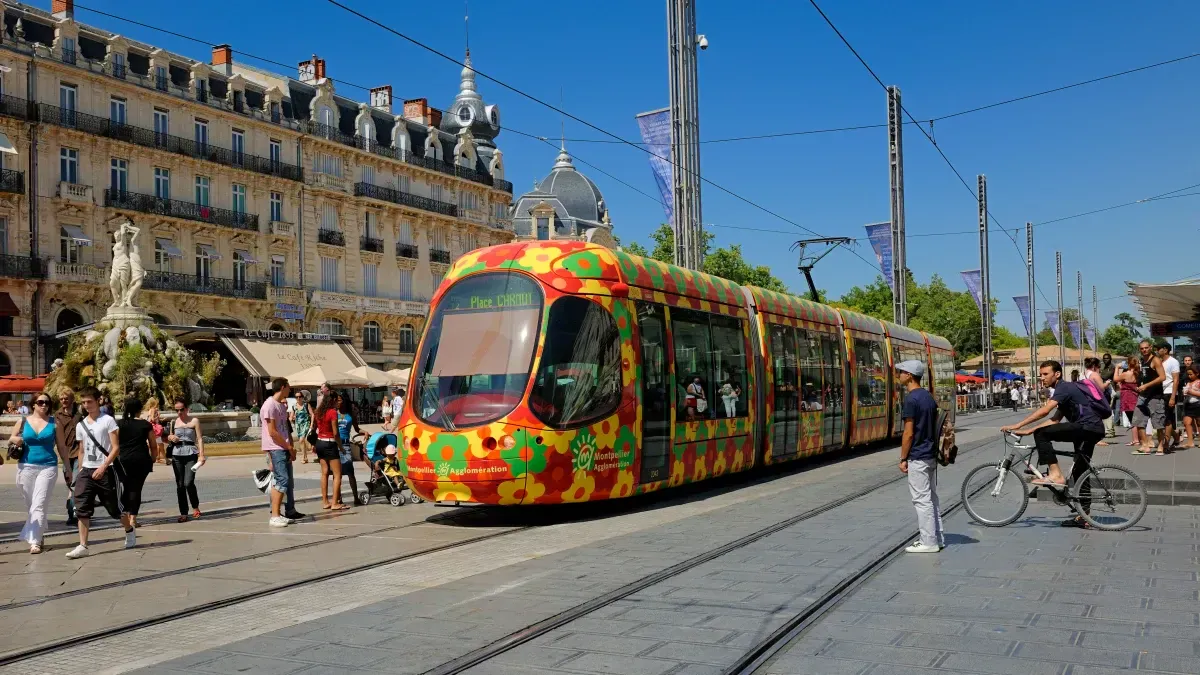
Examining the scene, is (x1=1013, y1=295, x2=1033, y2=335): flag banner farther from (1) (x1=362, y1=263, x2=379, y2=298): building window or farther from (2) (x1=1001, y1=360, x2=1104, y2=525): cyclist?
(2) (x1=1001, y1=360, x2=1104, y2=525): cyclist

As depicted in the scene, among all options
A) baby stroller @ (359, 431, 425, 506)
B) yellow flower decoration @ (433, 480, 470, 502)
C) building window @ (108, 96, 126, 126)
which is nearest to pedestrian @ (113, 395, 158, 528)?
yellow flower decoration @ (433, 480, 470, 502)

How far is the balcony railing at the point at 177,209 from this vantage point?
4162 centimetres

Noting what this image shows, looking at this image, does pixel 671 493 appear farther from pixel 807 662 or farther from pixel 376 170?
pixel 376 170

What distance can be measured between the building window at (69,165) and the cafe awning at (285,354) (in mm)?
7641

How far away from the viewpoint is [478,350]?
12.0m

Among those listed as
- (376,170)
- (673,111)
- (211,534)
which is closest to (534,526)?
(211,534)

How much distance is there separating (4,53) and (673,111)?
1018 inches

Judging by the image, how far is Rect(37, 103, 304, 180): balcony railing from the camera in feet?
130

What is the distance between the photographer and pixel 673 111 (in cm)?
2338

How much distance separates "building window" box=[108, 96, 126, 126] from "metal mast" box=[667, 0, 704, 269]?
2616 cm

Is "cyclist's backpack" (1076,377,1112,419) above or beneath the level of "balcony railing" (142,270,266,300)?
beneath

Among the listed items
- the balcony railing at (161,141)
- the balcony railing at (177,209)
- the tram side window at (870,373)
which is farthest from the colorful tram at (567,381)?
the balcony railing at (177,209)

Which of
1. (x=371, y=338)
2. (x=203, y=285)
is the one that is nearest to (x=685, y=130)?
(x=203, y=285)

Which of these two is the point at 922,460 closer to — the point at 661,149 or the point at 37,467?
the point at 37,467
